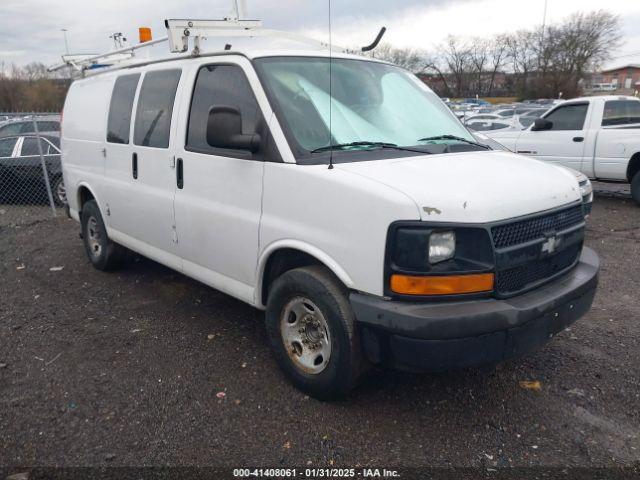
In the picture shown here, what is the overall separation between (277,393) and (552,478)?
64.7 inches

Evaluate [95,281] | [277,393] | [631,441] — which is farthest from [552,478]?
[95,281]

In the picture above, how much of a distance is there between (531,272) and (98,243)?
4.70 m

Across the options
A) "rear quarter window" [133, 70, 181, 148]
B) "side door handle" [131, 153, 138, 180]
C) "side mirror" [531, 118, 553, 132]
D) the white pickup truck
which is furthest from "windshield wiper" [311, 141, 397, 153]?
"side mirror" [531, 118, 553, 132]

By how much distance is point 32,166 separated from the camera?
1016 centimetres

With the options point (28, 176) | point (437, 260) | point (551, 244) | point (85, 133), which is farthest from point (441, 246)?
point (28, 176)

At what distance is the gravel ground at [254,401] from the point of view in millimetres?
2852

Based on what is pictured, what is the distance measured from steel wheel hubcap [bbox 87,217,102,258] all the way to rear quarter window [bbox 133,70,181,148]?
1.68m

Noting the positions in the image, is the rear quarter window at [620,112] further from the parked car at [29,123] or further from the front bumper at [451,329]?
the parked car at [29,123]

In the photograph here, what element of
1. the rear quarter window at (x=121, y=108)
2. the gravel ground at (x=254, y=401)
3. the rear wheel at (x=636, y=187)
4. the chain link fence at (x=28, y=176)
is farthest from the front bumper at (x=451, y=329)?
the chain link fence at (x=28, y=176)

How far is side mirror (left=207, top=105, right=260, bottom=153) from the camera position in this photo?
315cm

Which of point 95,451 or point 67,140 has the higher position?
point 67,140

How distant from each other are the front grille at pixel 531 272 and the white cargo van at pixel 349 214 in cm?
1

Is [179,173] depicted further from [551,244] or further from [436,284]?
[551,244]

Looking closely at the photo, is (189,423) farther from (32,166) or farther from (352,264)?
(32,166)
